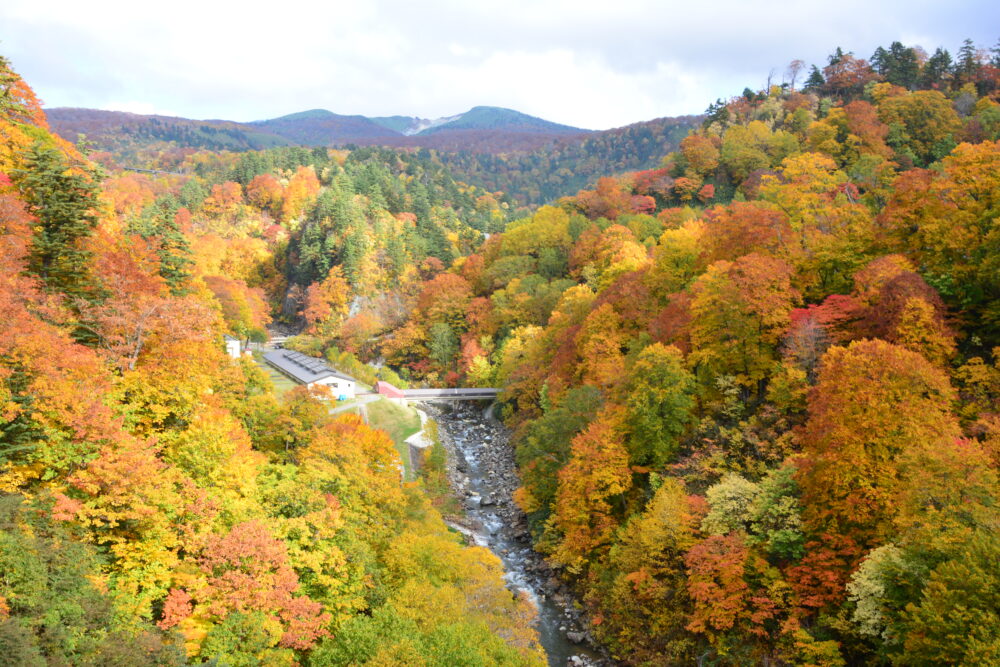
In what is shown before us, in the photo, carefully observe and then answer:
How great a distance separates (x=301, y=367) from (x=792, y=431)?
1842 inches

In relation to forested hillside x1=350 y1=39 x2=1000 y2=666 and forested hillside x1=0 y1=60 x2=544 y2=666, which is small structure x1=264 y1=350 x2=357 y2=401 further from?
forested hillside x1=0 y1=60 x2=544 y2=666

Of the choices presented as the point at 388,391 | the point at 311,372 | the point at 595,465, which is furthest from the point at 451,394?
the point at 595,465

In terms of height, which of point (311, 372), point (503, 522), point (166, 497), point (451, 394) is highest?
point (166, 497)

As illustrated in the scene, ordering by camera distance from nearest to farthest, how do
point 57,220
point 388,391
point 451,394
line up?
1. point 57,220
2. point 388,391
3. point 451,394

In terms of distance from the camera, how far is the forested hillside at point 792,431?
17516 mm

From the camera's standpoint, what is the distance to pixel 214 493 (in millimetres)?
19547

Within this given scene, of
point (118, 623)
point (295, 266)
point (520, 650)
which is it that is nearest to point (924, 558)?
point (520, 650)

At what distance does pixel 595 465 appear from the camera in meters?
29.3

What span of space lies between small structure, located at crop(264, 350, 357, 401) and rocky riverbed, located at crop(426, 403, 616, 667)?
33.4 ft

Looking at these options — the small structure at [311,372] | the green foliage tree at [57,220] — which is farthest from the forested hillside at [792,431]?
the green foliage tree at [57,220]

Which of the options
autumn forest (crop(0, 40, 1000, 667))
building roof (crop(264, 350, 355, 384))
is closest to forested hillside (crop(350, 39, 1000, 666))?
autumn forest (crop(0, 40, 1000, 667))

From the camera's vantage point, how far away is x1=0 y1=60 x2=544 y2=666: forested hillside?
15.1 m

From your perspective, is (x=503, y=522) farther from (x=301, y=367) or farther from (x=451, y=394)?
(x=301, y=367)

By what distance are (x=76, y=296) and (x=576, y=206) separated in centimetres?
6076
